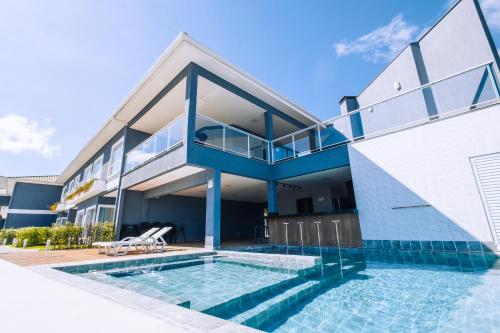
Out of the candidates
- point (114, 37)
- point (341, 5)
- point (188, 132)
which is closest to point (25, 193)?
point (114, 37)

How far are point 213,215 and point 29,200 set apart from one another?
30872 millimetres

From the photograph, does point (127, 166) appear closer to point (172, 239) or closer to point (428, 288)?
point (172, 239)

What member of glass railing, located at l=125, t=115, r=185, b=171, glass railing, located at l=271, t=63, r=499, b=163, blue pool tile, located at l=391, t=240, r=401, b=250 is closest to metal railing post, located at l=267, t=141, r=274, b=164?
glass railing, located at l=271, t=63, r=499, b=163

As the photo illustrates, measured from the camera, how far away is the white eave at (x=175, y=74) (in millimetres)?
8922

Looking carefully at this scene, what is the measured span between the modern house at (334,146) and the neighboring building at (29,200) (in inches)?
659

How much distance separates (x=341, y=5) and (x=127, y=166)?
13833mm

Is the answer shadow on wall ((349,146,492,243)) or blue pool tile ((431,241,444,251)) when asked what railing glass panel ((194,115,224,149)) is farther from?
blue pool tile ((431,241,444,251))

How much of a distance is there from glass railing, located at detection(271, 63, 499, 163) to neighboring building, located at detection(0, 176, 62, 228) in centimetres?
3244

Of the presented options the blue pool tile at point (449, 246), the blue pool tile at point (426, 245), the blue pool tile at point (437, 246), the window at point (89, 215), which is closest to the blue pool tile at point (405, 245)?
the blue pool tile at point (426, 245)

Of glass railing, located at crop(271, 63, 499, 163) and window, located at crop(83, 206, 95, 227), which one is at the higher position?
glass railing, located at crop(271, 63, 499, 163)

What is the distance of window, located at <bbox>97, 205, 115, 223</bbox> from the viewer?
15576mm

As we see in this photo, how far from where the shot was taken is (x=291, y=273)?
496 cm

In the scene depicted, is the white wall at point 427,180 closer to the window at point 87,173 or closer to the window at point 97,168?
the window at point 97,168

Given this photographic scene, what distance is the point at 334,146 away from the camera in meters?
9.95
